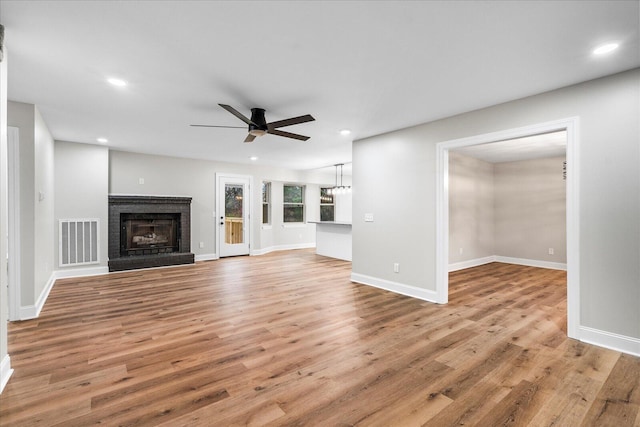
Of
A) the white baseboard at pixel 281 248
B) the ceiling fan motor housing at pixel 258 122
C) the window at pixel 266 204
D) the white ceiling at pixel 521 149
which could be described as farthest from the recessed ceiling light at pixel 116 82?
the window at pixel 266 204

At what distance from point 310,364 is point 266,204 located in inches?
274

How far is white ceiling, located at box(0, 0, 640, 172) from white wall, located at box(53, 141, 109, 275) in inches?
70.5

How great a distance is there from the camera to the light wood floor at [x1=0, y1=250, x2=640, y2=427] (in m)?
1.83

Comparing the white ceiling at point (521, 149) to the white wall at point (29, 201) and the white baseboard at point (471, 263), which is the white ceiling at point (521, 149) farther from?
the white wall at point (29, 201)

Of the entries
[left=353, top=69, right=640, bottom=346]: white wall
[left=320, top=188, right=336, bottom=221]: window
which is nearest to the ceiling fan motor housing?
[left=353, top=69, right=640, bottom=346]: white wall

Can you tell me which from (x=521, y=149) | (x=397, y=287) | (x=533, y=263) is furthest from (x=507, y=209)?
(x=397, y=287)

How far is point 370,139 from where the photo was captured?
16.2 feet

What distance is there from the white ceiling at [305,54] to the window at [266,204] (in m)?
5.08

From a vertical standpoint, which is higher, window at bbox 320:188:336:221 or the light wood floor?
window at bbox 320:188:336:221

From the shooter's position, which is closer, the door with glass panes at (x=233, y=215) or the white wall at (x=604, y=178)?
the white wall at (x=604, y=178)

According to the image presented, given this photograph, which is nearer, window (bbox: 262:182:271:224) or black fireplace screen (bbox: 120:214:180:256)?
black fireplace screen (bbox: 120:214:180:256)

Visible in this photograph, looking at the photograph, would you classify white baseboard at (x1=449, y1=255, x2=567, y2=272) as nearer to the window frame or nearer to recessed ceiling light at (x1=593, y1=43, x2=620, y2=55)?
recessed ceiling light at (x1=593, y1=43, x2=620, y2=55)

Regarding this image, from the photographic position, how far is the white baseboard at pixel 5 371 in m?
2.10

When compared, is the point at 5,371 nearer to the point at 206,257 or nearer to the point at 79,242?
the point at 79,242
